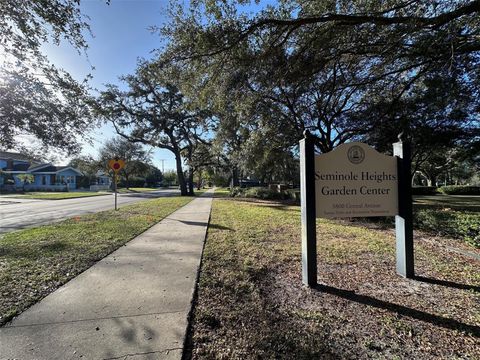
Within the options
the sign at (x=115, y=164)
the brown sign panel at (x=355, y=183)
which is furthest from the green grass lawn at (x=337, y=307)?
the sign at (x=115, y=164)

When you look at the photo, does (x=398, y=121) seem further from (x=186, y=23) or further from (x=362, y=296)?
(x=362, y=296)

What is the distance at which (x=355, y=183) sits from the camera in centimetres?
405

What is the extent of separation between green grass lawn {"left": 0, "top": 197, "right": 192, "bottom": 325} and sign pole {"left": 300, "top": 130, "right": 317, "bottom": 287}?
11.3ft

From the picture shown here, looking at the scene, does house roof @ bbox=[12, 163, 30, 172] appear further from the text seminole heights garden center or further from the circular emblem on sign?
the circular emblem on sign

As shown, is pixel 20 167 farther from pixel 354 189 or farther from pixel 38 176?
pixel 354 189

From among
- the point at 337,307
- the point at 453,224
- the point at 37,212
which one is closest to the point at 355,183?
the point at 337,307

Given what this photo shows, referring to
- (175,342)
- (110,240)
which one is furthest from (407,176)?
(110,240)

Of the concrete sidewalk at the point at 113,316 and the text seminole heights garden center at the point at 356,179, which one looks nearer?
the concrete sidewalk at the point at 113,316

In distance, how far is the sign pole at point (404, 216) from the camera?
404 cm

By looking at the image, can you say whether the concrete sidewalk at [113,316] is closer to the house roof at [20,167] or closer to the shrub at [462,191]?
the shrub at [462,191]

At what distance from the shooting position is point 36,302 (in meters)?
3.25

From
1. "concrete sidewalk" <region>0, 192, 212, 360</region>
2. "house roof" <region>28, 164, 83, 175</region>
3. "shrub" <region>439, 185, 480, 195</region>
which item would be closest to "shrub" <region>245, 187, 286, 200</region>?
"concrete sidewalk" <region>0, 192, 212, 360</region>

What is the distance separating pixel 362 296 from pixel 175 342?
7.71 ft

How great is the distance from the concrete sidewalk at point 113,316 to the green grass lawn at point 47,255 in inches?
10.3
